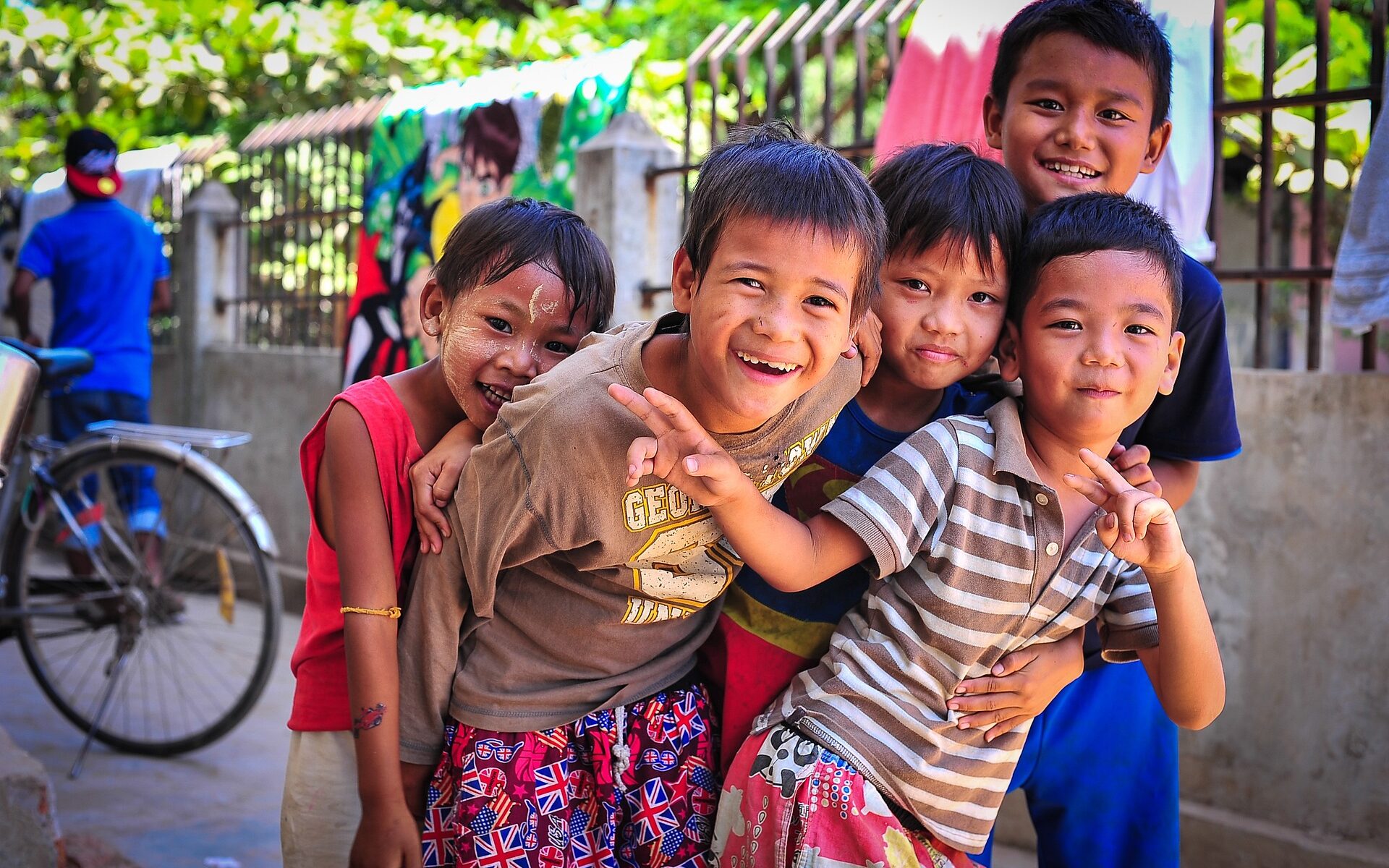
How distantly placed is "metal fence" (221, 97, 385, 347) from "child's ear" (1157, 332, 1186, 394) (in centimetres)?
525

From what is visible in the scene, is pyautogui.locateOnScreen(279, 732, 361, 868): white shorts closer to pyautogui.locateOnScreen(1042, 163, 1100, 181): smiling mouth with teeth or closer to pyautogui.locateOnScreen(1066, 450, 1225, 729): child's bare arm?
pyautogui.locateOnScreen(1066, 450, 1225, 729): child's bare arm

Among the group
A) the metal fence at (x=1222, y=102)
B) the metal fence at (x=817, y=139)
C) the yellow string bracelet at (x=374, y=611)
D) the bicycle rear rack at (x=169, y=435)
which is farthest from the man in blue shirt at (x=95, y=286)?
the yellow string bracelet at (x=374, y=611)

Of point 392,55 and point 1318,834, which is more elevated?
point 392,55

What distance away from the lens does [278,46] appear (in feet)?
25.7

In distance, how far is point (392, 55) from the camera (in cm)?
781

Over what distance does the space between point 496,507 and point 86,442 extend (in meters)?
2.98

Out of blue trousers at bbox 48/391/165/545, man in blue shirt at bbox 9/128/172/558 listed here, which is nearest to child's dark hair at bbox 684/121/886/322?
blue trousers at bbox 48/391/165/545

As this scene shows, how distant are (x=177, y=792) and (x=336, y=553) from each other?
7.70 feet

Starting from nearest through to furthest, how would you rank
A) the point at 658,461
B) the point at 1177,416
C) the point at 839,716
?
1. the point at 658,461
2. the point at 839,716
3. the point at 1177,416

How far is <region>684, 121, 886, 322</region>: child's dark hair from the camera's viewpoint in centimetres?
147

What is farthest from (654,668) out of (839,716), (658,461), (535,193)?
(535,193)

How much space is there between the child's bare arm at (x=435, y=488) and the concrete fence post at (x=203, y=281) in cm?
596

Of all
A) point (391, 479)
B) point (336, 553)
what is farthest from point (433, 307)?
point (336, 553)

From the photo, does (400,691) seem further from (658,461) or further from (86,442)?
(86,442)
